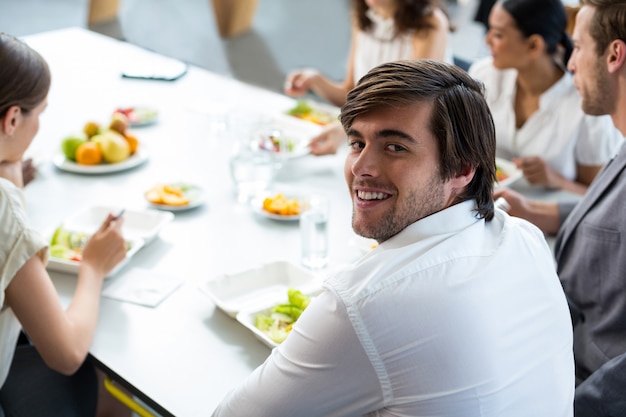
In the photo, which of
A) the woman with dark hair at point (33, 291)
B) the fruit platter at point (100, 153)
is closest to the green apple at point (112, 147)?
the fruit platter at point (100, 153)

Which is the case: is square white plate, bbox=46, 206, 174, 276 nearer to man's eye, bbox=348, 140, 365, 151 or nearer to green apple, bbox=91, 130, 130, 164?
green apple, bbox=91, 130, 130, 164

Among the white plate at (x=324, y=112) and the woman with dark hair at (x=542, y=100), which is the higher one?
the woman with dark hair at (x=542, y=100)

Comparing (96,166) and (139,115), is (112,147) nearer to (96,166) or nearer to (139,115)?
(96,166)

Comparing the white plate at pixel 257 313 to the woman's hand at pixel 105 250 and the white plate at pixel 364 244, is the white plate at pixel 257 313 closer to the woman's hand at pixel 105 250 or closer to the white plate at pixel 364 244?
the white plate at pixel 364 244

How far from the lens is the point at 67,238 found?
195 cm

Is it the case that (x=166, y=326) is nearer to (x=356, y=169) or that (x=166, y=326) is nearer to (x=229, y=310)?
(x=229, y=310)

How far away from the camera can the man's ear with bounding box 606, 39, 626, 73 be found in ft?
5.71

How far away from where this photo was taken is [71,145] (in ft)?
7.91

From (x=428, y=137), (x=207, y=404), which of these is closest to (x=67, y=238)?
(x=207, y=404)

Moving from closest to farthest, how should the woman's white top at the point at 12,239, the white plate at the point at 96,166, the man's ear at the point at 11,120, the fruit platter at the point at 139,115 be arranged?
the woman's white top at the point at 12,239 → the man's ear at the point at 11,120 → the white plate at the point at 96,166 → the fruit platter at the point at 139,115

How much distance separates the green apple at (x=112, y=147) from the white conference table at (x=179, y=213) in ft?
0.18

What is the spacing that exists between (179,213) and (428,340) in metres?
1.19

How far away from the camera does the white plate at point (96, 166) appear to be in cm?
237

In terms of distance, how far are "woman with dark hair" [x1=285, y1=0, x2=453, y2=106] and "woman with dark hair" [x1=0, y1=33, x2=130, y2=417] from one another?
1.57m
